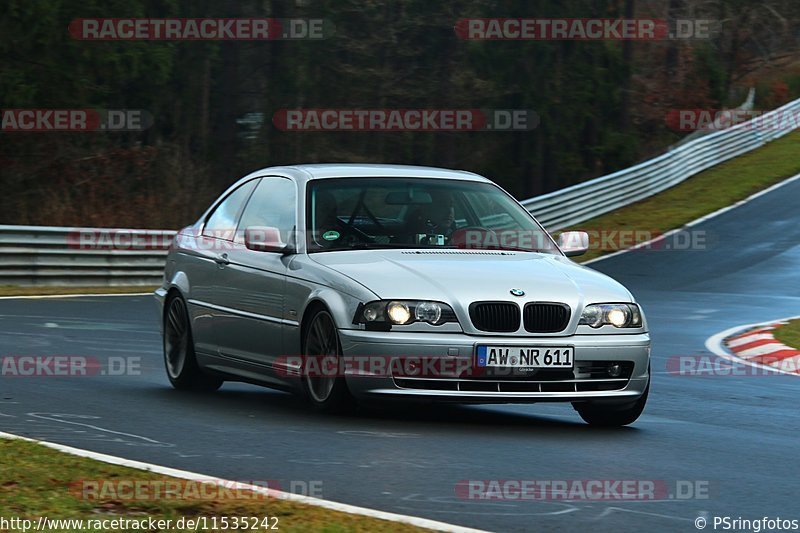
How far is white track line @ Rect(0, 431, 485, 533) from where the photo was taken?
5.77 meters

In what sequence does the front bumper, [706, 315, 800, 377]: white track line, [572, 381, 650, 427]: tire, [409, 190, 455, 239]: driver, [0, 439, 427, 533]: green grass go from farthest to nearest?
[706, 315, 800, 377]: white track line → [409, 190, 455, 239]: driver → [572, 381, 650, 427]: tire → the front bumper → [0, 439, 427, 533]: green grass

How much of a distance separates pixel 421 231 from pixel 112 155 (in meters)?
27.7

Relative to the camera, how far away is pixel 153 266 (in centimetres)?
2400

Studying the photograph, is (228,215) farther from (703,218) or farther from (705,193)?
(705,193)

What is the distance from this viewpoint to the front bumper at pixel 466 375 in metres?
8.31

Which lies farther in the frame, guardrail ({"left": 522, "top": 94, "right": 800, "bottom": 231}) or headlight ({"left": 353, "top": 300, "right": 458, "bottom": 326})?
guardrail ({"left": 522, "top": 94, "right": 800, "bottom": 231})

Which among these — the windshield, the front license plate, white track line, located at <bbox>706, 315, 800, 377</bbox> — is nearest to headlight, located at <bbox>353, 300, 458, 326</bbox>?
the front license plate

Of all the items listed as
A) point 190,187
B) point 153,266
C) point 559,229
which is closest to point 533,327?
point 153,266

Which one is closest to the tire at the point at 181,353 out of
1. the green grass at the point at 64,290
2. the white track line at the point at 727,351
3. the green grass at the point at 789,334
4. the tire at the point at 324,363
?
the tire at the point at 324,363

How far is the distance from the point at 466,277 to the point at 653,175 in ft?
94.9

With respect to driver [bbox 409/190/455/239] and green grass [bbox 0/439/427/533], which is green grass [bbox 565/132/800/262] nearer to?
driver [bbox 409/190/455/239]

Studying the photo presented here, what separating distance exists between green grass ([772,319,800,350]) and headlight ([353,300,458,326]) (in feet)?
25.7

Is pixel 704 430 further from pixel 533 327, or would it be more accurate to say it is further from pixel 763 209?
pixel 763 209

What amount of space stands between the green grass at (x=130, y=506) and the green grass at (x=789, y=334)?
10195mm
